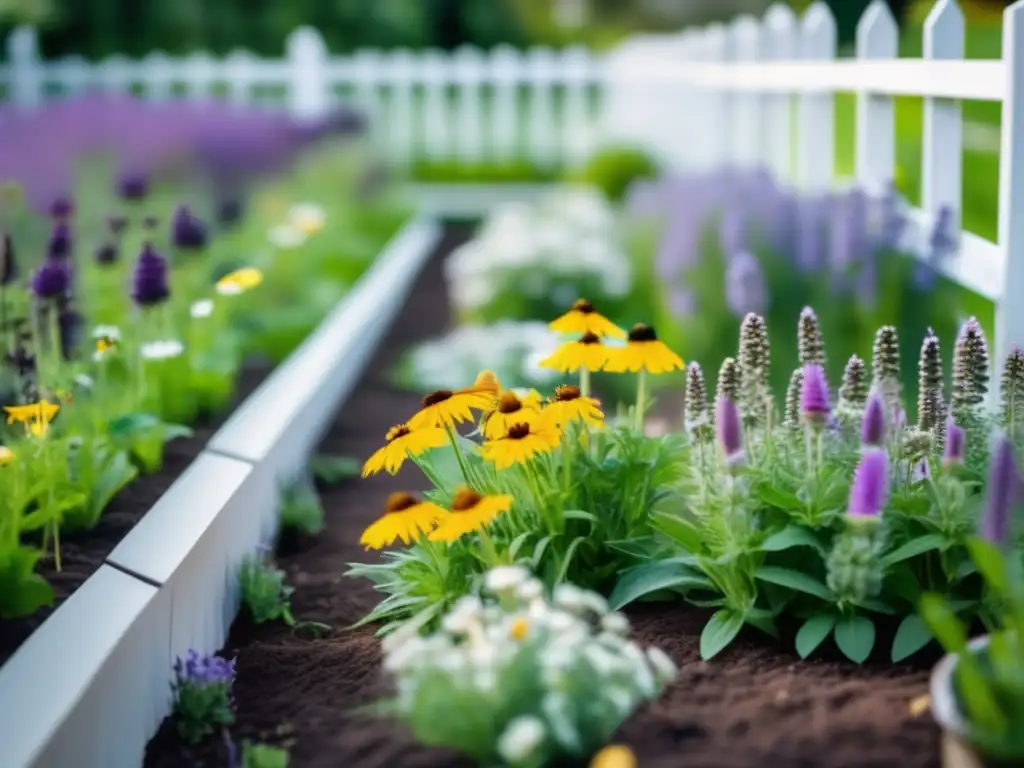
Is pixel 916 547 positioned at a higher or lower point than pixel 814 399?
lower

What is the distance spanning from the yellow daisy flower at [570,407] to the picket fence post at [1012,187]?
117 cm

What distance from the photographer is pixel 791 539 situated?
2.22m

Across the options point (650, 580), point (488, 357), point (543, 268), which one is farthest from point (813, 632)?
point (543, 268)

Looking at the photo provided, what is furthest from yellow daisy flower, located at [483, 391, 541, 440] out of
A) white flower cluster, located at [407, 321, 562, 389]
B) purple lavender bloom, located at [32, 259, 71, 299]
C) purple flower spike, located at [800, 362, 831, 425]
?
white flower cluster, located at [407, 321, 562, 389]

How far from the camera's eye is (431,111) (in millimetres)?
11961

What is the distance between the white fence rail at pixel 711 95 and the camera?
338 cm

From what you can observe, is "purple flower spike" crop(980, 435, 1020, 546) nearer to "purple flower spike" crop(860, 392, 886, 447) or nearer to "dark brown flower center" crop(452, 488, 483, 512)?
"purple flower spike" crop(860, 392, 886, 447)

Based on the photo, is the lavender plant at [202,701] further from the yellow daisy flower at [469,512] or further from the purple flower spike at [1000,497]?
the purple flower spike at [1000,497]

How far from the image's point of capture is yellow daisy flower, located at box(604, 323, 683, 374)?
243 cm

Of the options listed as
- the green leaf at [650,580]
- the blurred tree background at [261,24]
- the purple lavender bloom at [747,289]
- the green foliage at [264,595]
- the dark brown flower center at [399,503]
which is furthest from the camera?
the blurred tree background at [261,24]

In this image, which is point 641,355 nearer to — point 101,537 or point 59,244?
point 101,537

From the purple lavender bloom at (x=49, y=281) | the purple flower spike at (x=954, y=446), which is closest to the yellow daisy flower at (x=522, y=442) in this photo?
the purple flower spike at (x=954, y=446)

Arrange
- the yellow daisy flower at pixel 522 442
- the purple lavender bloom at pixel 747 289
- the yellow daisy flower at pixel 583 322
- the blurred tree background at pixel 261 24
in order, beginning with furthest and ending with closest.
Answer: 1. the blurred tree background at pixel 261 24
2. the purple lavender bloom at pixel 747 289
3. the yellow daisy flower at pixel 583 322
4. the yellow daisy flower at pixel 522 442

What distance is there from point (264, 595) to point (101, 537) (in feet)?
1.20
